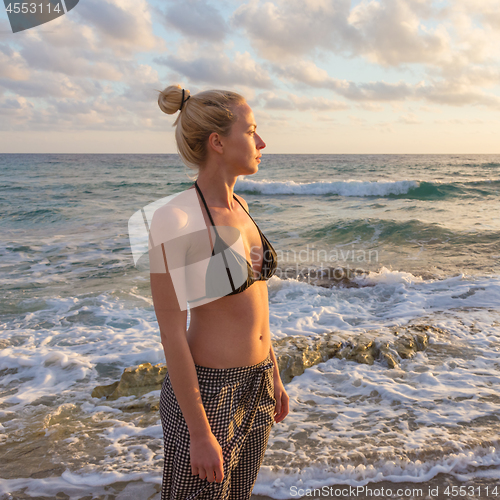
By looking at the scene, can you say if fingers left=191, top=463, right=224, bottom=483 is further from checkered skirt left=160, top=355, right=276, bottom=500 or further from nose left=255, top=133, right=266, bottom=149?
nose left=255, top=133, right=266, bottom=149

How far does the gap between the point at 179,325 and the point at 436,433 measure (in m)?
2.65

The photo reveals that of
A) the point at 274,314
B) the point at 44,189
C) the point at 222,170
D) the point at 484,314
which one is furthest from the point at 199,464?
the point at 44,189

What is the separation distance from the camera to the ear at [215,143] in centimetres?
153

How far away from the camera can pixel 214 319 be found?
1.53 meters

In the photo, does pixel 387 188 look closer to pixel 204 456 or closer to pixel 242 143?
pixel 242 143

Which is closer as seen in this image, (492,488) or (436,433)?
(492,488)

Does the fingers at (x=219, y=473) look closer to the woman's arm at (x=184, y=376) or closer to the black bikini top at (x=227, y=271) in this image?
the woman's arm at (x=184, y=376)

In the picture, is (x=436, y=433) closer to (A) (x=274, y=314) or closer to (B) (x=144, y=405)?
(B) (x=144, y=405)

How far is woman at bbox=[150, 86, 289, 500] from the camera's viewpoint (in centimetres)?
135

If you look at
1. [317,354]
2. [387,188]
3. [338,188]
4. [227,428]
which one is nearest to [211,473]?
[227,428]

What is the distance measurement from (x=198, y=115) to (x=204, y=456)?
4.12 feet

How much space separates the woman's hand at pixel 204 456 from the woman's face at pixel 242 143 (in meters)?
1.02

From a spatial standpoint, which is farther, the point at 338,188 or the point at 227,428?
the point at 338,188

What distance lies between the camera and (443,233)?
38.8ft
